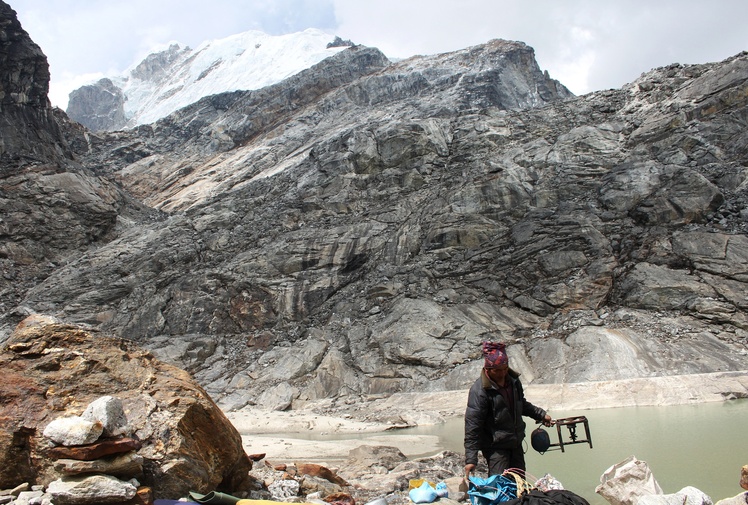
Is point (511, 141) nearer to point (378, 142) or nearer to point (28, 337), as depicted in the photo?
point (378, 142)

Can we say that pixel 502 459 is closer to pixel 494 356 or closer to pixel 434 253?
pixel 494 356

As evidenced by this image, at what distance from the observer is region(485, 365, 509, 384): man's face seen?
473 cm

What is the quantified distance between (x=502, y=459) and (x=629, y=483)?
46.8 inches

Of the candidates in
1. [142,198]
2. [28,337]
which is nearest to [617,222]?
[28,337]

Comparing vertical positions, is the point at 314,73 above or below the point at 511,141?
above

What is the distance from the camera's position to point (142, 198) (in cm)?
4519

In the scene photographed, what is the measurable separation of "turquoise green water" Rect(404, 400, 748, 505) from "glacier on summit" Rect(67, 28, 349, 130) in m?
65.2

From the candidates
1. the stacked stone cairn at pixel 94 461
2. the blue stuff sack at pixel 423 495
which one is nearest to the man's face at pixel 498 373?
the blue stuff sack at pixel 423 495

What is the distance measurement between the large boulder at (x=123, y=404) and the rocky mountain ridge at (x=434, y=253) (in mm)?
15955

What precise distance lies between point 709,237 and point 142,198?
4196cm

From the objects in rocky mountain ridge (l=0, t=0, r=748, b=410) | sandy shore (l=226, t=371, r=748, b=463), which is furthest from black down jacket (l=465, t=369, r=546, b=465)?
rocky mountain ridge (l=0, t=0, r=748, b=410)

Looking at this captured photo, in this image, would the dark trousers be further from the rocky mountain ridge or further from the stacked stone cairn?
the rocky mountain ridge

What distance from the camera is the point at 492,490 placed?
169 inches

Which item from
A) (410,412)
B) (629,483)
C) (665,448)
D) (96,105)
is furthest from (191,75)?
(629,483)
